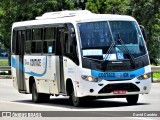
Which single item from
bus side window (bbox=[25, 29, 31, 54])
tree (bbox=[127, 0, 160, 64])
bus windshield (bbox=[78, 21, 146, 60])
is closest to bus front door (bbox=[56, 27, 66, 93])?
bus windshield (bbox=[78, 21, 146, 60])

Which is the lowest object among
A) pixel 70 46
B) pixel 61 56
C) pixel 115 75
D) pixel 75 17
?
pixel 115 75

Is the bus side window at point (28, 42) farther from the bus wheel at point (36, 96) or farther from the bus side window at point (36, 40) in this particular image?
the bus wheel at point (36, 96)

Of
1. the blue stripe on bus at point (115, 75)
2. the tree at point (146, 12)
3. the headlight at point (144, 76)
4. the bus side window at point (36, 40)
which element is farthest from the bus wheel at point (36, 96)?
the tree at point (146, 12)

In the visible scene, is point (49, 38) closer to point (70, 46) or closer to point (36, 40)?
point (36, 40)

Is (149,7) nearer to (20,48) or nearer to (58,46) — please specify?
(20,48)

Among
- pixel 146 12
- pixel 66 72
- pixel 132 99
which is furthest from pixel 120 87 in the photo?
pixel 146 12

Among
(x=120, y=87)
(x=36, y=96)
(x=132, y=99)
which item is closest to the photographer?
(x=120, y=87)

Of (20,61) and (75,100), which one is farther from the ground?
(20,61)

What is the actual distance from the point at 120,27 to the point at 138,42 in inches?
26.9

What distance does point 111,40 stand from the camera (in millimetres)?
19234

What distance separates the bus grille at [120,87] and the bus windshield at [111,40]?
78cm

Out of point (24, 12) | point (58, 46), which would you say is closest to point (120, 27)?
point (58, 46)

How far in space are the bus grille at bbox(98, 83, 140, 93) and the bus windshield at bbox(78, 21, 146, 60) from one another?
777 millimetres

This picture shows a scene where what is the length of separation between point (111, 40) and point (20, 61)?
18.0 ft
